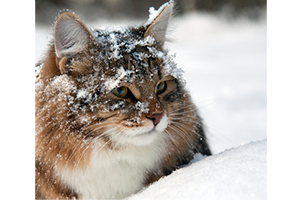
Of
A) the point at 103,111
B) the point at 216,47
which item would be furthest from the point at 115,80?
the point at 216,47

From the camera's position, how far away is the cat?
52.6 inches

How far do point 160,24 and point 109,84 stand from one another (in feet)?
1.76

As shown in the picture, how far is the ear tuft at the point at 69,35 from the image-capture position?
1.32m

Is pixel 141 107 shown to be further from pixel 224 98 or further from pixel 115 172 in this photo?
pixel 224 98

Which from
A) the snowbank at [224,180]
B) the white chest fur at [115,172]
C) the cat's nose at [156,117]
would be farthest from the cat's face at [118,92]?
the snowbank at [224,180]

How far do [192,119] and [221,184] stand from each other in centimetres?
65

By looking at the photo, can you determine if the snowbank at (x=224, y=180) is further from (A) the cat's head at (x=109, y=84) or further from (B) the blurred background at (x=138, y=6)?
(B) the blurred background at (x=138, y=6)

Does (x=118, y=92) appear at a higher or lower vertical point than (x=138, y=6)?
lower

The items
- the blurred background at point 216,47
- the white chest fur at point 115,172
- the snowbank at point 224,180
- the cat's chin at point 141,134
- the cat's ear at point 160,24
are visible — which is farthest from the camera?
the blurred background at point 216,47

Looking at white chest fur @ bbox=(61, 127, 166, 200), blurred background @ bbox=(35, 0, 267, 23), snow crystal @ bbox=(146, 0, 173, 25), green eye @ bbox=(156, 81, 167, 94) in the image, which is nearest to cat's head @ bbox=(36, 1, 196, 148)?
green eye @ bbox=(156, 81, 167, 94)

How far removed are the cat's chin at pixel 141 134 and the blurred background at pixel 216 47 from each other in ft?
1.62

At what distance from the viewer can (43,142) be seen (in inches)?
56.6

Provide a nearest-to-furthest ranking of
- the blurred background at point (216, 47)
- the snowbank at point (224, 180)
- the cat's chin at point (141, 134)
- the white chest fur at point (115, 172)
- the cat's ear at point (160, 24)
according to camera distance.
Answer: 1. the snowbank at point (224, 180)
2. the cat's chin at point (141, 134)
3. the white chest fur at point (115, 172)
4. the cat's ear at point (160, 24)
5. the blurred background at point (216, 47)

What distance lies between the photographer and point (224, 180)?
112 cm
